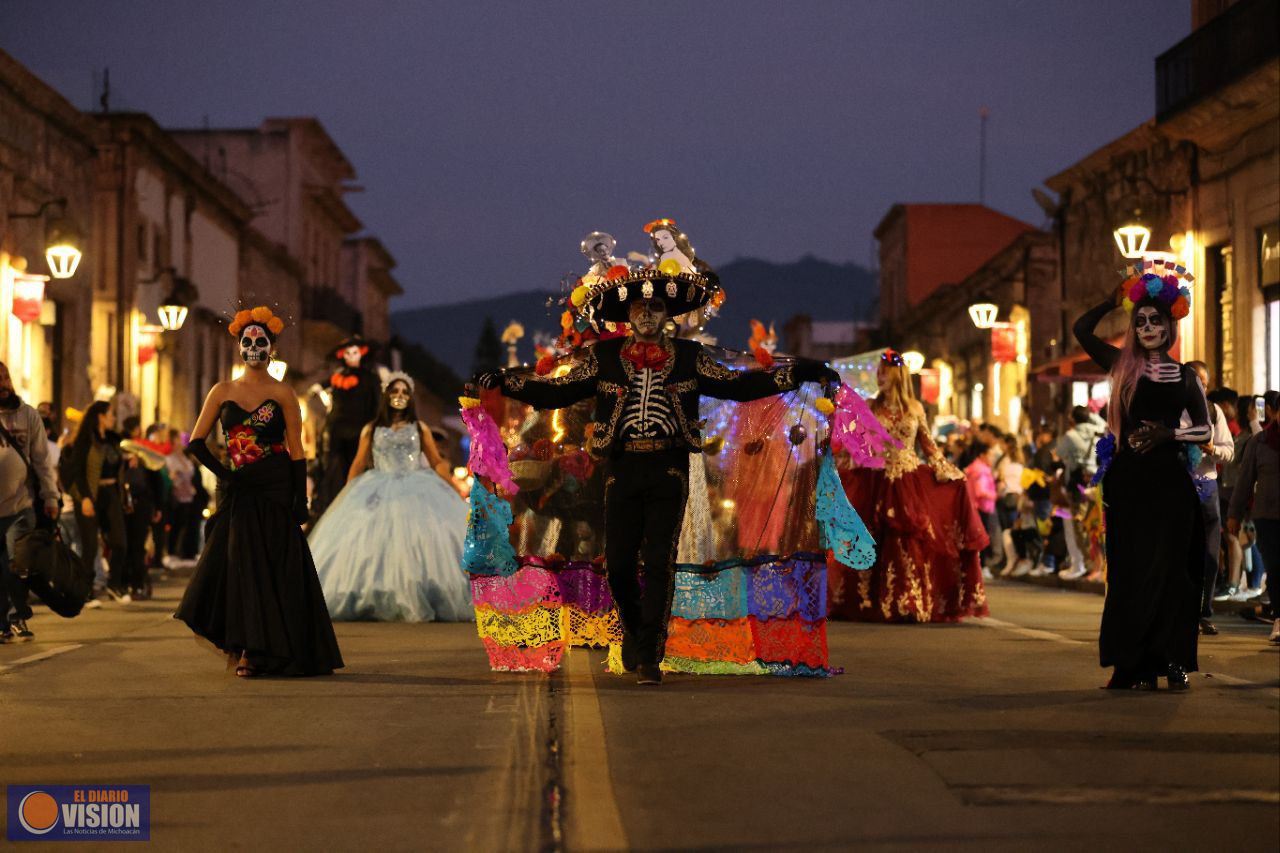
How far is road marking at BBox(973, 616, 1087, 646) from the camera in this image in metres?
13.5

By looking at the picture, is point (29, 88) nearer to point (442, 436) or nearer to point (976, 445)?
point (442, 436)

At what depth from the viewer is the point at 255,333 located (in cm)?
1154

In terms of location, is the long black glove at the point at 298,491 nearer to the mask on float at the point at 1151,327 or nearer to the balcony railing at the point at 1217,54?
the mask on float at the point at 1151,327

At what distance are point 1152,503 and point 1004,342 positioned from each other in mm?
31194

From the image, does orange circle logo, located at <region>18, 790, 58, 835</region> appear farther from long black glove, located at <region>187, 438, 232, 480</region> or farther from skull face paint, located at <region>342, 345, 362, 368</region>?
skull face paint, located at <region>342, 345, 362, 368</region>

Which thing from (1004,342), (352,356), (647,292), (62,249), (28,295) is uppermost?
(62,249)

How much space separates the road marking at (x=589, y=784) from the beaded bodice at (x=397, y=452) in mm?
7185

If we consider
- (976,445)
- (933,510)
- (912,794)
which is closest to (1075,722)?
(912,794)

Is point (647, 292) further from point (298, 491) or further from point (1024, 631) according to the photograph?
point (1024, 631)

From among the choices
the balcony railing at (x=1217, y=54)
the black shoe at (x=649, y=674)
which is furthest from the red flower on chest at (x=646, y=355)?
the balcony railing at (x=1217, y=54)

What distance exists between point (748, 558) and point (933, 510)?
5.15m

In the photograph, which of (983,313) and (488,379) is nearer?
(488,379)

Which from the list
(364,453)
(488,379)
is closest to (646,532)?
(488,379)

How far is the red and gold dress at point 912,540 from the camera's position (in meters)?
15.9
